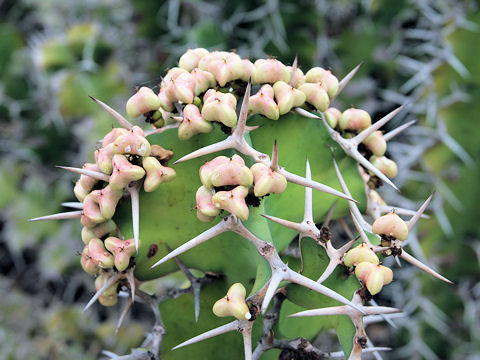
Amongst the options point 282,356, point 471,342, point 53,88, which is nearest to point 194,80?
point 282,356

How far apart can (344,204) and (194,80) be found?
266 millimetres

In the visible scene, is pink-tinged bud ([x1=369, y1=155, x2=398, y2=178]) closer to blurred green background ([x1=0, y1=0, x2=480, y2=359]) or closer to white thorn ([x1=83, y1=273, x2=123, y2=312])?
white thorn ([x1=83, y1=273, x2=123, y2=312])

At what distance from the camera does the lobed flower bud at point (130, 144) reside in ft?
1.76

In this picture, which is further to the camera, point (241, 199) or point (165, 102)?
point (165, 102)

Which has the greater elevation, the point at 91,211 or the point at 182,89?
the point at 182,89

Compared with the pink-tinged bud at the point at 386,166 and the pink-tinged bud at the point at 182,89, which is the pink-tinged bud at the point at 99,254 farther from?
the pink-tinged bud at the point at 386,166

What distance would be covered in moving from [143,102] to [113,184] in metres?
0.12

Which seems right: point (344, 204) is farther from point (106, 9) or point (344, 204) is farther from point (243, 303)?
point (106, 9)

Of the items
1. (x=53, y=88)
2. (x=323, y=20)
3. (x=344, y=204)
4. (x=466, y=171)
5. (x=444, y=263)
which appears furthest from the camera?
(x=53, y=88)

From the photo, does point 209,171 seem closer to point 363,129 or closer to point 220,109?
point 220,109

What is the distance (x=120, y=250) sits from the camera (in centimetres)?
56

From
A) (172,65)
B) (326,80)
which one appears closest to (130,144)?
(326,80)

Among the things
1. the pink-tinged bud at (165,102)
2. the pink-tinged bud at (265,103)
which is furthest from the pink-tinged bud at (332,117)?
the pink-tinged bud at (165,102)

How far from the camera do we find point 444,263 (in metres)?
1.58
